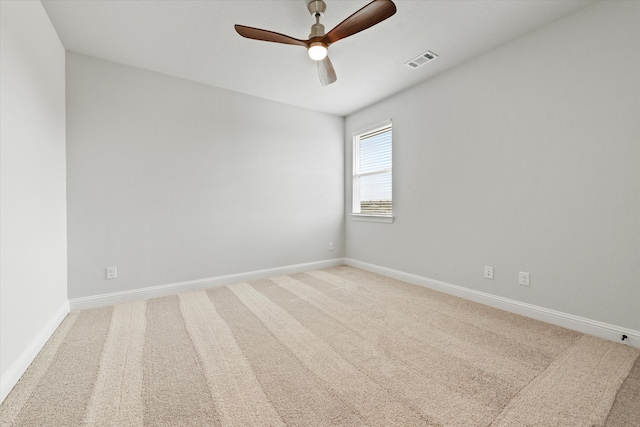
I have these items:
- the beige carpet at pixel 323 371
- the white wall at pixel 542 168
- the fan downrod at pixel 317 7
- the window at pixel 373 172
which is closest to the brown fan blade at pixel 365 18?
the fan downrod at pixel 317 7

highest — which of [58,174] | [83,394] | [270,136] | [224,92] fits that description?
[224,92]

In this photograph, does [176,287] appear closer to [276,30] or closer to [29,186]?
[29,186]

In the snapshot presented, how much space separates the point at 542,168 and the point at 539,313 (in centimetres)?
123

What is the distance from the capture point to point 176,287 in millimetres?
3078

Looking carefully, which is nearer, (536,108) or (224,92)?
(536,108)

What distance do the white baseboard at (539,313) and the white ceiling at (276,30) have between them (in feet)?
7.80

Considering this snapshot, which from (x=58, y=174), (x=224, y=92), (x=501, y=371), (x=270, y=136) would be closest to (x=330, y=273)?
(x=270, y=136)

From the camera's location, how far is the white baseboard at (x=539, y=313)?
191 centimetres

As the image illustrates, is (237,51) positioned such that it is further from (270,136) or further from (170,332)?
(170,332)

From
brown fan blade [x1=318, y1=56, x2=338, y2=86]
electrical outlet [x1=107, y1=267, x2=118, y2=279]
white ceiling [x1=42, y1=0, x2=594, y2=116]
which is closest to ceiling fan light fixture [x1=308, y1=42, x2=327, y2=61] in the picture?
brown fan blade [x1=318, y1=56, x2=338, y2=86]

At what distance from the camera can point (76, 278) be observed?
8.49ft

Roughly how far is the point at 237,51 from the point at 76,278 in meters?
2.68

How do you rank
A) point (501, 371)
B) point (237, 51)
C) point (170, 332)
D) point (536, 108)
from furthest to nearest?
point (237, 51) < point (536, 108) < point (170, 332) < point (501, 371)

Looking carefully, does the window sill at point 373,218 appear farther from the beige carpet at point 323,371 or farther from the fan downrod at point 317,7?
the fan downrod at point 317,7
